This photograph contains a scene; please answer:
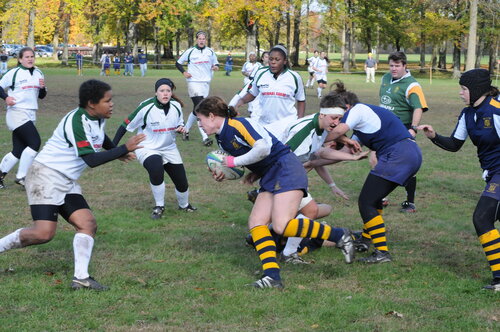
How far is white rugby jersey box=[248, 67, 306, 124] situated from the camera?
397 inches

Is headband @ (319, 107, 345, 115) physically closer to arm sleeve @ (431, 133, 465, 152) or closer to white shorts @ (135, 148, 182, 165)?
arm sleeve @ (431, 133, 465, 152)

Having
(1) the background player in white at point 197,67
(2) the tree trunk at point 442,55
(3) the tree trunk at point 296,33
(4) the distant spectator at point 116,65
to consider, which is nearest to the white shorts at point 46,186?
(1) the background player in white at point 197,67

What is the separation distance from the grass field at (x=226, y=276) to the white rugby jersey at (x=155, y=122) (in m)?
1.03

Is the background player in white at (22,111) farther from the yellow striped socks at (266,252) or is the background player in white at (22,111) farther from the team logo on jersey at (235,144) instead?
the yellow striped socks at (266,252)

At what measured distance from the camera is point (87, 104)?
246 inches

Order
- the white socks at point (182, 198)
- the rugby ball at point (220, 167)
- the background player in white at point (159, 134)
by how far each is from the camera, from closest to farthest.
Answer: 1. the rugby ball at point (220, 167)
2. the background player in white at point (159, 134)
3. the white socks at point (182, 198)

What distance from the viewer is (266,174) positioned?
650 cm

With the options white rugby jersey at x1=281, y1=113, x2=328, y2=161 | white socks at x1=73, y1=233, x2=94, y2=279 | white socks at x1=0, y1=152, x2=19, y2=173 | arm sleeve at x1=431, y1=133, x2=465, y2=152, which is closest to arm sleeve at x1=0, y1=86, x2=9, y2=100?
white socks at x1=0, y1=152, x2=19, y2=173

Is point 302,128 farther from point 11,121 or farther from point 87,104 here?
point 11,121

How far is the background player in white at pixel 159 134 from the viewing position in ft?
30.8

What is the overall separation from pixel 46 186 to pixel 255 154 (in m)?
1.93

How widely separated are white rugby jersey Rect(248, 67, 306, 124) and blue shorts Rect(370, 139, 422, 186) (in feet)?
10.9

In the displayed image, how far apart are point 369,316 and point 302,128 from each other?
2217 millimetres

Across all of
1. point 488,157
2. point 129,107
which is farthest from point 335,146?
point 129,107
